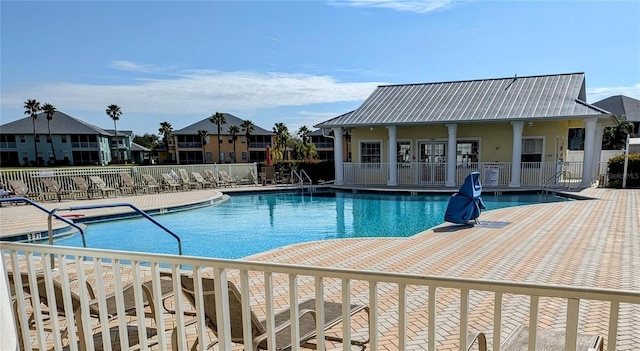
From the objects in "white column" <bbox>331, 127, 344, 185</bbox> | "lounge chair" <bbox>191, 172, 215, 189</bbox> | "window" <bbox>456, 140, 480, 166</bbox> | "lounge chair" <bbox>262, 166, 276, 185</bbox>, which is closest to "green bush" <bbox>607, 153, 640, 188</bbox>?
"window" <bbox>456, 140, 480, 166</bbox>

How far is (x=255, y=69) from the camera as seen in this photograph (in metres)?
20.6

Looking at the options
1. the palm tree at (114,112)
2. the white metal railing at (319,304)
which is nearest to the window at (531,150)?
the white metal railing at (319,304)

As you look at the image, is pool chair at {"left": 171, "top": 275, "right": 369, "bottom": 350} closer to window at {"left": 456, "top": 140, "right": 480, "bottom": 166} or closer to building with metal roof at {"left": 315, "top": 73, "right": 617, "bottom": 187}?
building with metal roof at {"left": 315, "top": 73, "right": 617, "bottom": 187}

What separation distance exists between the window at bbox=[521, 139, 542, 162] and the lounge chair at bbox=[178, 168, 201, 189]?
16.5 m

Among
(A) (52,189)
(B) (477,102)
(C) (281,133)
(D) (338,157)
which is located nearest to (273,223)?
(D) (338,157)

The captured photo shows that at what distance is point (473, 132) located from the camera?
17.0 metres

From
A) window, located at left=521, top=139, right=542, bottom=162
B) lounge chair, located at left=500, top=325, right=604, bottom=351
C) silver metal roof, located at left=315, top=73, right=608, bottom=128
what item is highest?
silver metal roof, located at left=315, top=73, right=608, bottom=128

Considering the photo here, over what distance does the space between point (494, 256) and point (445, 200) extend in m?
8.55

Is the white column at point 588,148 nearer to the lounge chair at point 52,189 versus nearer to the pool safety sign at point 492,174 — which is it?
the pool safety sign at point 492,174

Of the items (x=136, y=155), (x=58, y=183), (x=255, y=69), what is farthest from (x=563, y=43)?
(x=136, y=155)

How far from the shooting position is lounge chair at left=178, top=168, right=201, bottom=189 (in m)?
18.2

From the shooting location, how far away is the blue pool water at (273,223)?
8.70 meters

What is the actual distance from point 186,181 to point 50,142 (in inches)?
1583

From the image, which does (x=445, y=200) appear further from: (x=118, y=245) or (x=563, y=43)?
(x=118, y=245)
